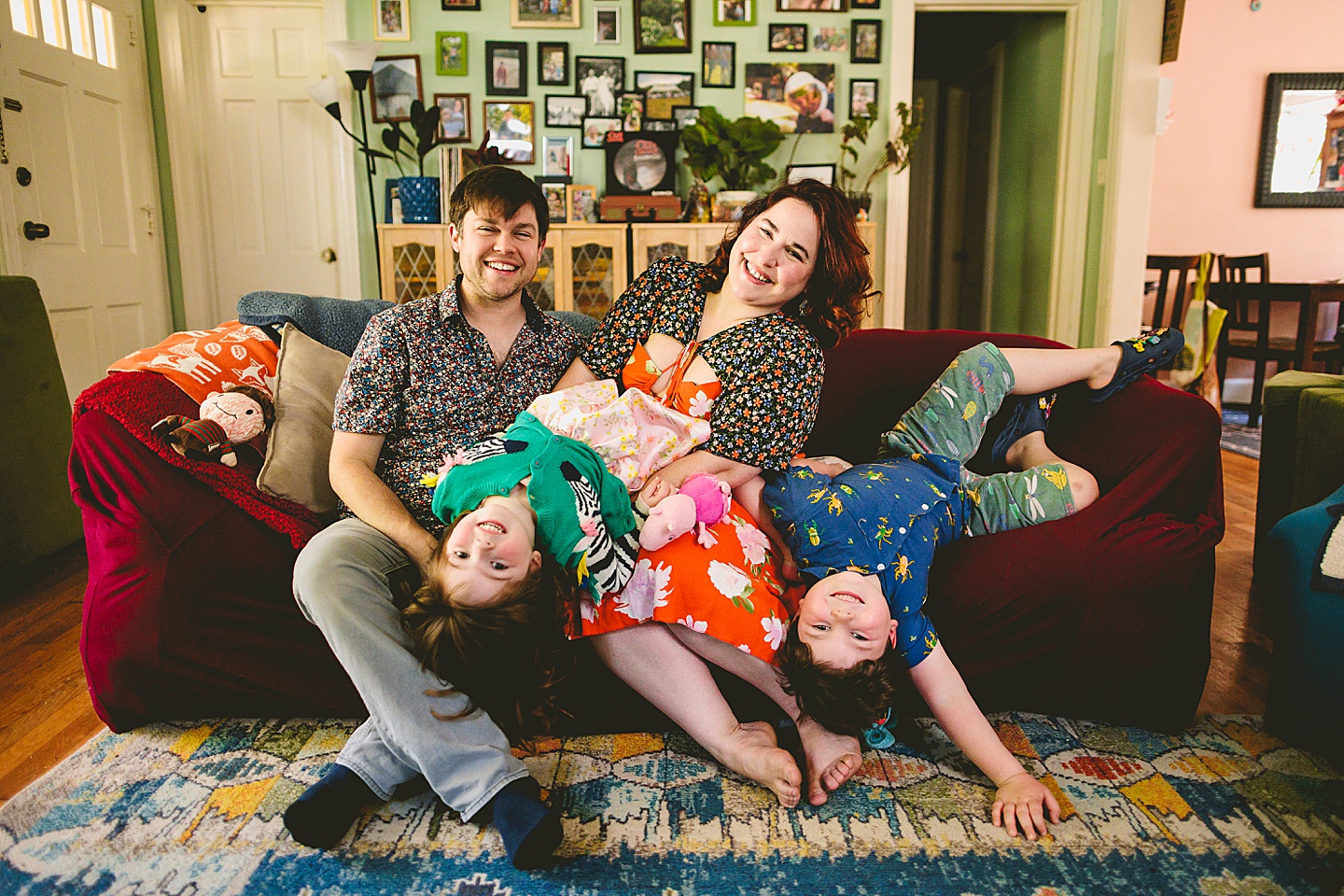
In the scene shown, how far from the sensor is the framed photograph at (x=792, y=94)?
438 centimetres

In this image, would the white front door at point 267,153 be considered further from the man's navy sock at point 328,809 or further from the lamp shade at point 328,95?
the man's navy sock at point 328,809

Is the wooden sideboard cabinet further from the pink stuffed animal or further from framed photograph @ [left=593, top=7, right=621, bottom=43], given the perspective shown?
the pink stuffed animal

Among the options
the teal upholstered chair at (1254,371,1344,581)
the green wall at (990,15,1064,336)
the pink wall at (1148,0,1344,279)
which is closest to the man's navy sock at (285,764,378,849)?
the teal upholstered chair at (1254,371,1344,581)

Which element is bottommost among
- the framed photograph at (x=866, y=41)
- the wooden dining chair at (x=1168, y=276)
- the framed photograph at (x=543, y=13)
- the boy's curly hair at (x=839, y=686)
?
the boy's curly hair at (x=839, y=686)

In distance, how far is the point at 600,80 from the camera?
435 cm

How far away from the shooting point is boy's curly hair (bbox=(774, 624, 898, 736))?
1365 millimetres

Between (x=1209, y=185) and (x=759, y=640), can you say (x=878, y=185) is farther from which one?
(x=759, y=640)

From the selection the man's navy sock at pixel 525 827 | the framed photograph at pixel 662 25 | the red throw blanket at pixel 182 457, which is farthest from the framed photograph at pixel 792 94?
the man's navy sock at pixel 525 827

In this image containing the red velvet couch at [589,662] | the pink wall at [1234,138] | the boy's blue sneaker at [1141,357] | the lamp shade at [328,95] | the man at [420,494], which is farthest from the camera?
the pink wall at [1234,138]

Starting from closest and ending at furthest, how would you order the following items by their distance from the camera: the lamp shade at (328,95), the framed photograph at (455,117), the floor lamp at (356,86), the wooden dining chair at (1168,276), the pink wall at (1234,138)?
the floor lamp at (356,86), the lamp shade at (328,95), the framed photograph at (455,117), the wooden dining chair at (1168,276), the pink wall at (1234,138)

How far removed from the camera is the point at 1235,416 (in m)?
5.23

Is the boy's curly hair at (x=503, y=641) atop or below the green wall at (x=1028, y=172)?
below

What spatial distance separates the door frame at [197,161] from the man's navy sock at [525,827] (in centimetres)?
382

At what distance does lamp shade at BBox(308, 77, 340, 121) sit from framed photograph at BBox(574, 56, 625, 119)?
3.90ft
